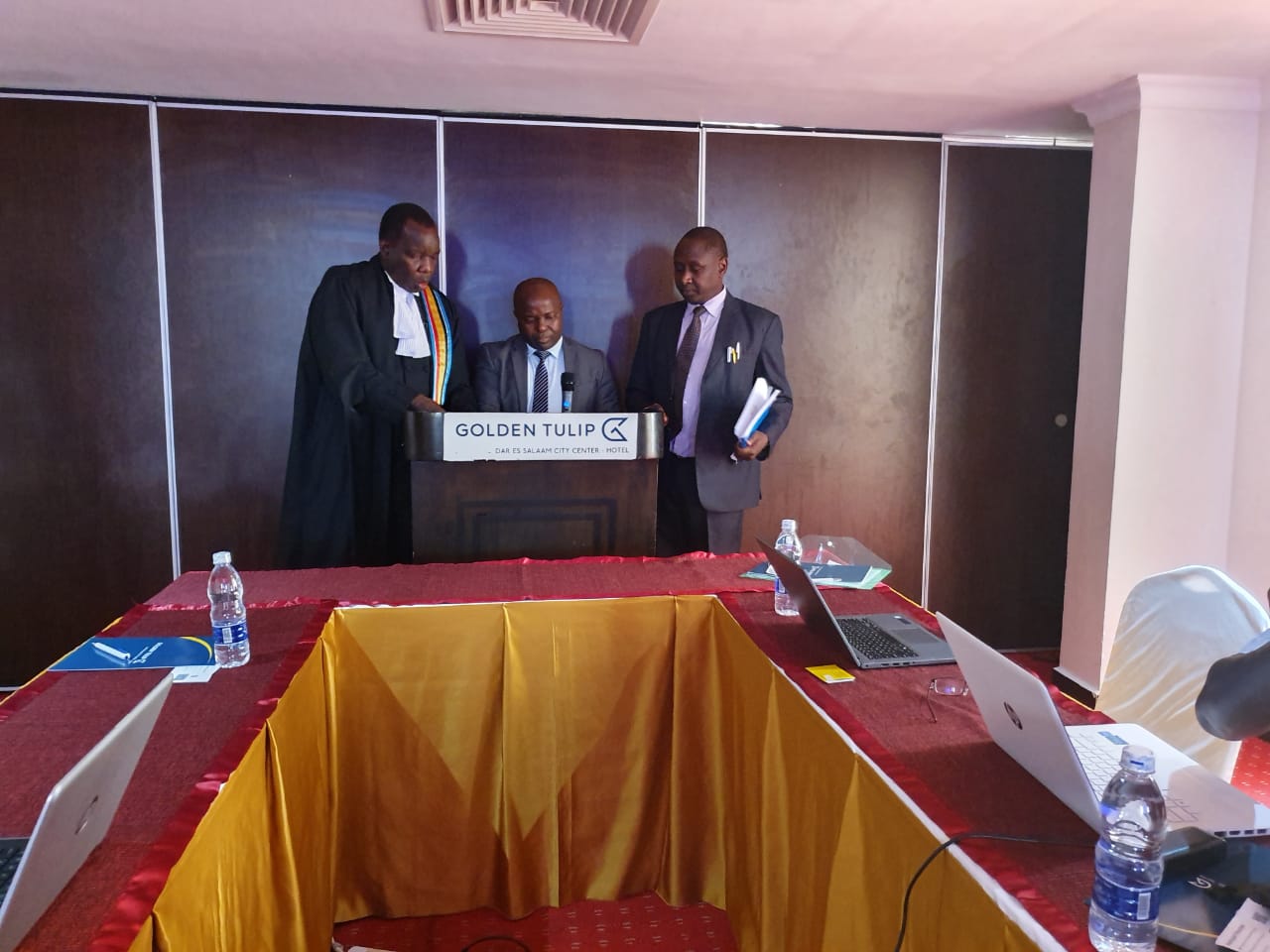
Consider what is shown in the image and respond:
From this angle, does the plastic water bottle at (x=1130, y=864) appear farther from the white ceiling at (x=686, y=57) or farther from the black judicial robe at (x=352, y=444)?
the black judicial robe at (x=352, y=444)

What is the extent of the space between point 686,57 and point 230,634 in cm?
247

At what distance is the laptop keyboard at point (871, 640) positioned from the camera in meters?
1.67

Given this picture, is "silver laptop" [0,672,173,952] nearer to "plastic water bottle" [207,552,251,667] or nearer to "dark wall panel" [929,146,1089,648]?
"plastic water bottle" [207,552,251,667]

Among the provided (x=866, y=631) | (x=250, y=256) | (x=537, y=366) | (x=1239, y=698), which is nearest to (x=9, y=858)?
(x=1239, y=698)

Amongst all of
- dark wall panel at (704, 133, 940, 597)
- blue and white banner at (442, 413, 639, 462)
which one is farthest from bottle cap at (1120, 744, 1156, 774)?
dark wall panel at (704, 133, 940, 597)

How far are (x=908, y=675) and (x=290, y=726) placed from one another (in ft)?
3.66

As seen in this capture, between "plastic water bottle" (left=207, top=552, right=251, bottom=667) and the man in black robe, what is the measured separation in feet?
4.88

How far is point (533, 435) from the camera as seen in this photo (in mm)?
2479

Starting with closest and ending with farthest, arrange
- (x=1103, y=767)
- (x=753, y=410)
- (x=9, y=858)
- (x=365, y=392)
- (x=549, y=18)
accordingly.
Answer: (x=9, y=858) → (x=1103, y=767) → (x=549, y=18) → (x=753, y=410) → (x=365, y=392)

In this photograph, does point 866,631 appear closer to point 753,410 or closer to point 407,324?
point 753,410

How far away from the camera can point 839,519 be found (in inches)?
167

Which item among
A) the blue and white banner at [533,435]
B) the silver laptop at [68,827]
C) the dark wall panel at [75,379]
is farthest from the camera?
the dark wall panel at [75,379]

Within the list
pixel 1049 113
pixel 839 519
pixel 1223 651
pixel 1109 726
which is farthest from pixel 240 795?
pixel 1049 113

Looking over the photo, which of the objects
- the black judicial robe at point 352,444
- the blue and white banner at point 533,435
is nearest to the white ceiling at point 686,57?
the black judicial robe at point 352,444
